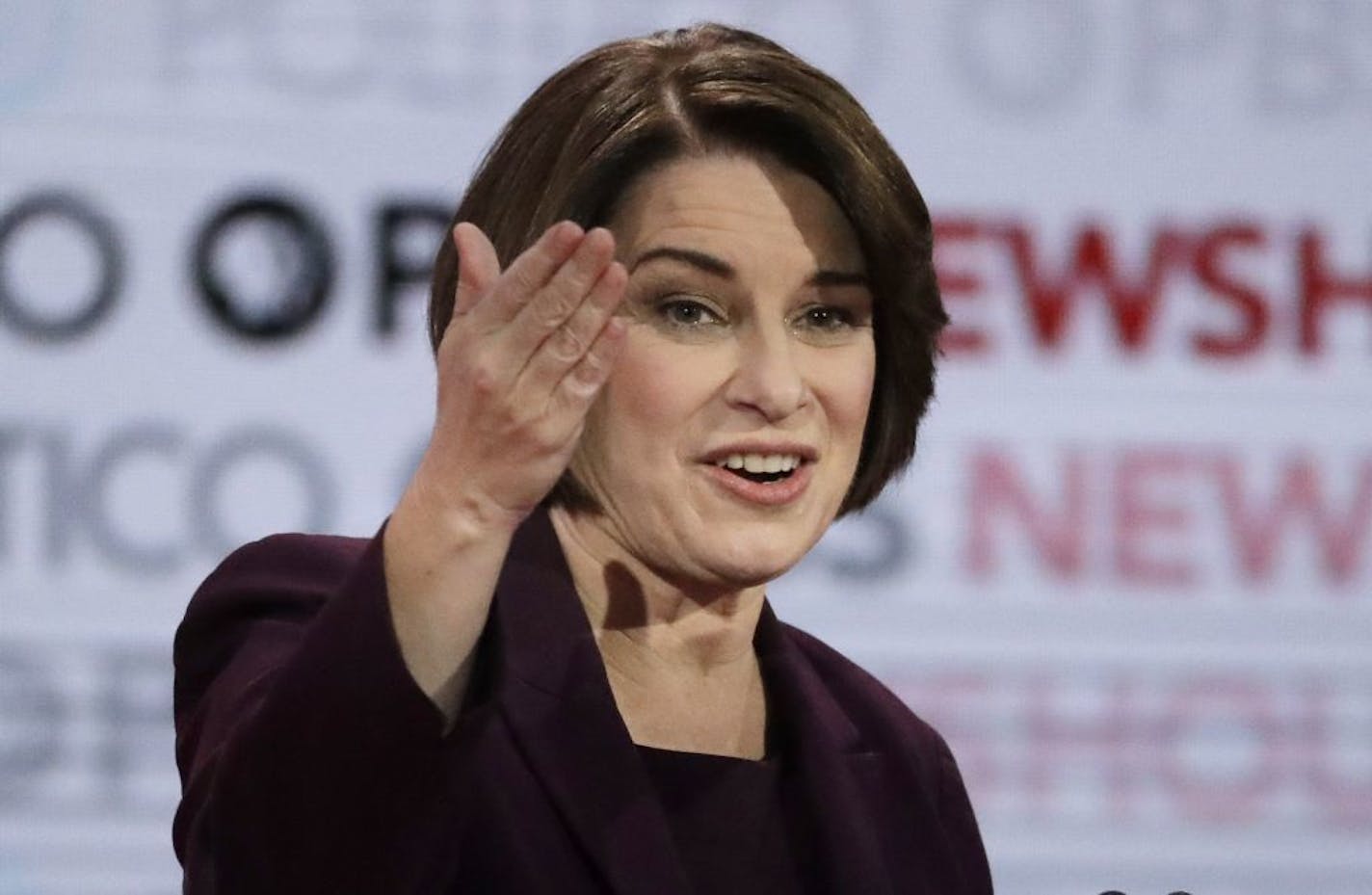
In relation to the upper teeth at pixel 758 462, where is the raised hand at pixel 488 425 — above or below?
below

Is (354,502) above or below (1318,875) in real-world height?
above

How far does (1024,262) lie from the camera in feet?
8.10

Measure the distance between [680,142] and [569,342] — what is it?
392 millimetres

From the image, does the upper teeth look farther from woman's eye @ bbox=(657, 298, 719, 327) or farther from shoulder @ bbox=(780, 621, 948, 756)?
shoulder @ bbox=(780, 621, 948, 756)

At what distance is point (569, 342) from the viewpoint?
3.07ft

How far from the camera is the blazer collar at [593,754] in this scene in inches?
45.9

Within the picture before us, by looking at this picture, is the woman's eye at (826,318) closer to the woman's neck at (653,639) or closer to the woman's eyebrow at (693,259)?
the woman's eyebrow at (693,259)

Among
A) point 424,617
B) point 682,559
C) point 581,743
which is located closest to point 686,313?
point 682,559

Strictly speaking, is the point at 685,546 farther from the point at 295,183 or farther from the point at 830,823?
the point at 295,183

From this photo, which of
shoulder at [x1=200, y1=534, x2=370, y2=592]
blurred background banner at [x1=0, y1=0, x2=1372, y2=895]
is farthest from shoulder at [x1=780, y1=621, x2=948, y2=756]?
blurred background banner at [x1=0, y1=0, x2=1372, y2=895]

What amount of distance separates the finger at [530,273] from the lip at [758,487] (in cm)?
36

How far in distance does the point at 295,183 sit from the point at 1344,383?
1.28 metres

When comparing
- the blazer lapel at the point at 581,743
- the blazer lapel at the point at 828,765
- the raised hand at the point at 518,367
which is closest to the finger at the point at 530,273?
the raised hand at the point at 518,367

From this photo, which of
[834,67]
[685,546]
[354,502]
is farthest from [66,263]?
[685,546]
